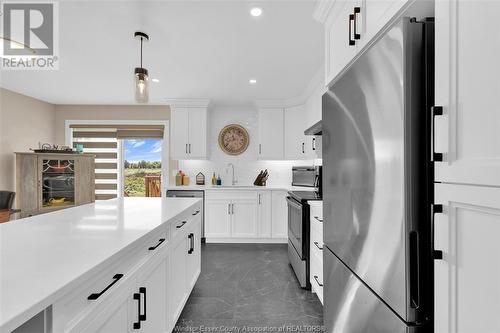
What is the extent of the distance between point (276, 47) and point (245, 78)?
3.05ft

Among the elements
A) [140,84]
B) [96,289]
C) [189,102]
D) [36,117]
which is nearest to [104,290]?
[96,289]

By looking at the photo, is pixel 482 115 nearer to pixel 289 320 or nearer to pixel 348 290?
pixel 348 290

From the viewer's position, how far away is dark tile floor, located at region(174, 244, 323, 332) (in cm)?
199

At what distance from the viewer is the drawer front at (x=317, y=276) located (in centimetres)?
212

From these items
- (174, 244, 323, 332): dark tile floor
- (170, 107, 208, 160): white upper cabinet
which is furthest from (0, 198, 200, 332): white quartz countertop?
(170, 107, 208, 160): white upper cabinet

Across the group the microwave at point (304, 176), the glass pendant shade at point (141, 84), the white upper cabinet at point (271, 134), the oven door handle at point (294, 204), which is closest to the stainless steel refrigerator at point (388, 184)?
the oven door handle at point (294, 204)

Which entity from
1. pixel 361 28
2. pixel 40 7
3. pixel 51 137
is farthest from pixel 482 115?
pixel 51 137

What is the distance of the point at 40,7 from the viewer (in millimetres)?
1962

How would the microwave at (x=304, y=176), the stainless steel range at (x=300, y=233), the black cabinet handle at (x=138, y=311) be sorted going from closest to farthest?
the black cabinet handle at (x=138, y=311) < the stainless steel range at (x=300, y=233) < the microwave at (x=304, y=176)

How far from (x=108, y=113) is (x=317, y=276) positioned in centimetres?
476

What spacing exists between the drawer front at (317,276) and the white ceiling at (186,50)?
204 centimetres

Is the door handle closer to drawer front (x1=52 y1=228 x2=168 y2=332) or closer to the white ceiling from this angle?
drawer front (x1=52 y1=228 x2=168 y2=332)

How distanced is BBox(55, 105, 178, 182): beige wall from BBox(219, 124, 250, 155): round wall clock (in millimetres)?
1006

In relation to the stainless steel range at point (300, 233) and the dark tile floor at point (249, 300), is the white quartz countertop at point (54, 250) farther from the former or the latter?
the stainless steel range at point (300, 233)
